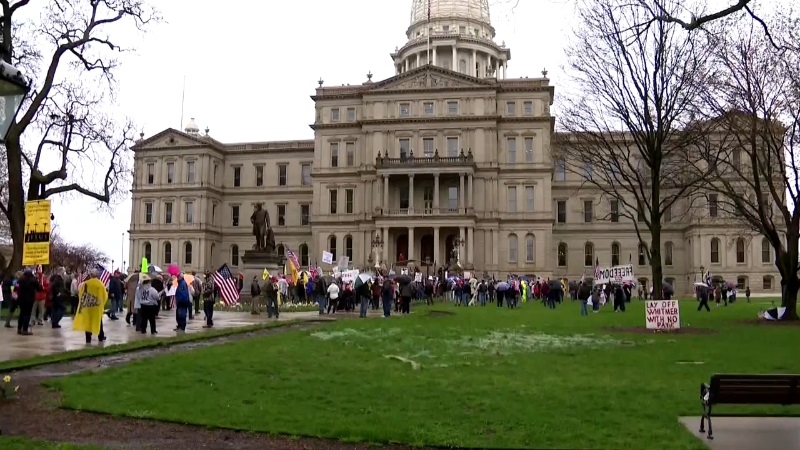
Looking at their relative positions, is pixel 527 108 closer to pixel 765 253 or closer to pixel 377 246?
pixel 377 246

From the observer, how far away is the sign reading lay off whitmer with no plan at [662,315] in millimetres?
23391

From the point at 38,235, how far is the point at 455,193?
60.5 m

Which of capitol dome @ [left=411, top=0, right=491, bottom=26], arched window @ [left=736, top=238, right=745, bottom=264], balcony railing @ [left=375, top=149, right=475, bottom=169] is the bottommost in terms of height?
arched window @ [left=736, top=238, right=745, bottom=264]

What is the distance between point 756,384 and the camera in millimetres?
8523

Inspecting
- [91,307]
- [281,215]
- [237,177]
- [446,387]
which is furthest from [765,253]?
[446,387]

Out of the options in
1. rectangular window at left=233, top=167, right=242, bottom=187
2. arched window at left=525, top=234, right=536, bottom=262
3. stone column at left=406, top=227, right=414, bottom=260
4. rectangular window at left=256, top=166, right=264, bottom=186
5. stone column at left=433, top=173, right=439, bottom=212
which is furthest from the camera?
rectangular window at left=233, top=167, right=242, bottom=187

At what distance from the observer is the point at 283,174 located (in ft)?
303

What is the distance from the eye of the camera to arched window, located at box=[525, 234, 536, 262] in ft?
252

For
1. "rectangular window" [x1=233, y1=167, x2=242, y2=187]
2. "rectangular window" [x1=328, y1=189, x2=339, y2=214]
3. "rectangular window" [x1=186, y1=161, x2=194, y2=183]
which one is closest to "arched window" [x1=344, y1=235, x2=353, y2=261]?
"rectangular window" [x1=328, y1=189, x2=339, y2=214]

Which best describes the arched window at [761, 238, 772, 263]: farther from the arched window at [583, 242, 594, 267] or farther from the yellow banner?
the yellow banner

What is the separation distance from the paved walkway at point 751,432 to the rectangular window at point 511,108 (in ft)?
231

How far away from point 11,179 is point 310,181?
2552 inches

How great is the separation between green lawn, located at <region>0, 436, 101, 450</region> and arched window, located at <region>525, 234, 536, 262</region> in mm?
71030

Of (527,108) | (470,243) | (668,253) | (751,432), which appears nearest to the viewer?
(751,432)
